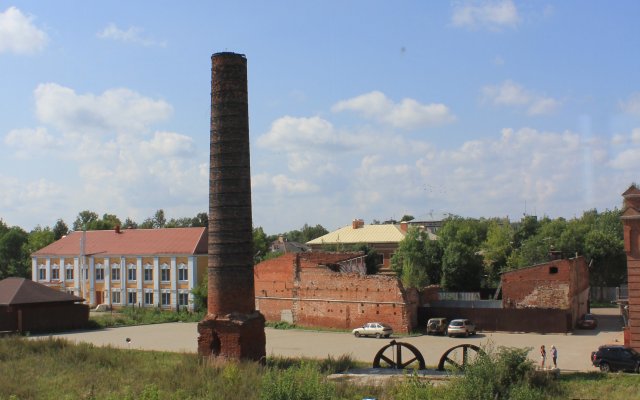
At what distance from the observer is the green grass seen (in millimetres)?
13062

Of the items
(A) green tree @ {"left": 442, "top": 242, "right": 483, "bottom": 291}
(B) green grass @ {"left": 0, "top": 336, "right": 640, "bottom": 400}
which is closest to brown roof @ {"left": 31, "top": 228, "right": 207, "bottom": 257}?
(A) green tree @ {"left": 442, "top": 242, "right": 483, "bottom": 291}

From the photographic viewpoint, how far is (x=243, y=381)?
15.6 m

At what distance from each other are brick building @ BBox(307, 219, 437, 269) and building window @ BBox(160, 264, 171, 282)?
882 inches

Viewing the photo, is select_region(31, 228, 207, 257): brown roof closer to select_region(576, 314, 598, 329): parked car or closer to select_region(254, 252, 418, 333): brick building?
select_region(254, 252, 418, 333): brick building

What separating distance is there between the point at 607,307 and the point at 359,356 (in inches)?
1115

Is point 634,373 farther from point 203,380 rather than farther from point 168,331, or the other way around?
point 168,331

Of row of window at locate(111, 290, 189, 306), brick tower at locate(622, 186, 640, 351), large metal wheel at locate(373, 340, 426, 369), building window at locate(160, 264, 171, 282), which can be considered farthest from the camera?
building window at locate(160, 264, 171, 282)

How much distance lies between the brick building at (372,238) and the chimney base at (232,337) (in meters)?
42.8

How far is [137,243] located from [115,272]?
2.65m

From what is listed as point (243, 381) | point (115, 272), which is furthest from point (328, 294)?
point (243, 381)

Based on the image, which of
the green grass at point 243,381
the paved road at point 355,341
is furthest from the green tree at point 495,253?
the green grass at point 243,381

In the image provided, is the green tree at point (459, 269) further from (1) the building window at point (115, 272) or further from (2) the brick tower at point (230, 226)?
(2) the brick tower at point (230, 226)

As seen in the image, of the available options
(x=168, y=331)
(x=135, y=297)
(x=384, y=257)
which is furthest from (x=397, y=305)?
(x=384, y=257)

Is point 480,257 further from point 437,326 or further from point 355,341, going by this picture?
point 355,341
